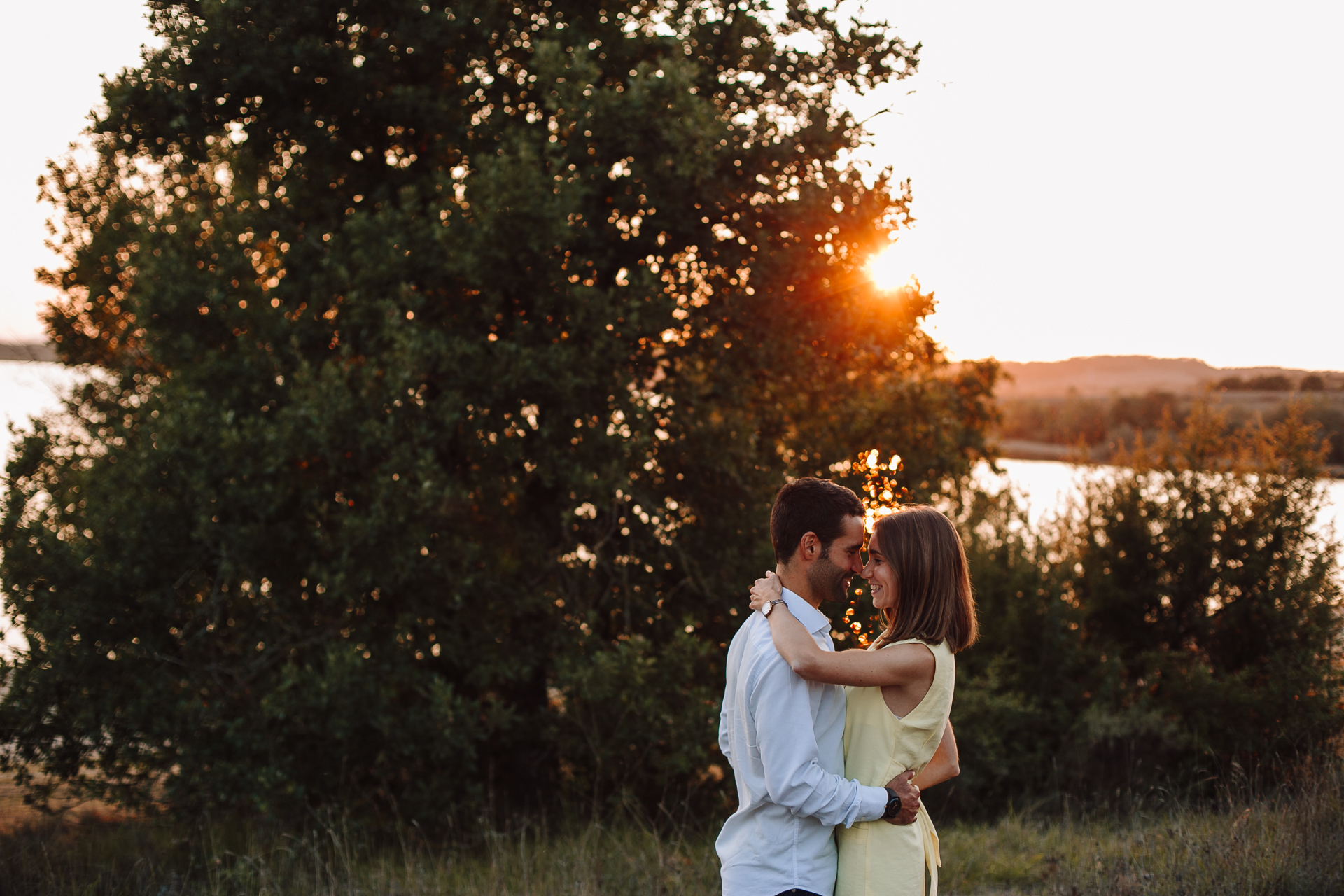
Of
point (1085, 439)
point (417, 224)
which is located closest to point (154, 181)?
point (417, 224)

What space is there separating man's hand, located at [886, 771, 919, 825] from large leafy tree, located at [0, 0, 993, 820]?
209 inches

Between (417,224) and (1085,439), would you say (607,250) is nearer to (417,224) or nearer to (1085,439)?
(417,224)

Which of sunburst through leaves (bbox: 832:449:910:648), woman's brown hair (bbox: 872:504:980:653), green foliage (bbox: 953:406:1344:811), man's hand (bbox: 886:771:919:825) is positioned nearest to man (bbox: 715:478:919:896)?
man's hand (bbox: 886:771:919:825)

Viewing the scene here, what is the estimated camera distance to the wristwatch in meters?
2.62

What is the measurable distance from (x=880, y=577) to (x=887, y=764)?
21.5 inches

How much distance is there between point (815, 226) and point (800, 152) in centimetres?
68

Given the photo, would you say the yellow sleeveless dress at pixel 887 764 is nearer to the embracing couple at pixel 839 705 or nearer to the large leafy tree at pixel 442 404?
the embracing couple at pixel 839 705

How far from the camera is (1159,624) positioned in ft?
41.7

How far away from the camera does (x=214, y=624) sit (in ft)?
27.0

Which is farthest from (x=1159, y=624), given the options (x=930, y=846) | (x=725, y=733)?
(x=725, y=733)

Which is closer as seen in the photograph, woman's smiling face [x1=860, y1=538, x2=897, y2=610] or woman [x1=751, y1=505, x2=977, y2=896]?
woman [x1=751, y1=505, x2=977, y2=896]

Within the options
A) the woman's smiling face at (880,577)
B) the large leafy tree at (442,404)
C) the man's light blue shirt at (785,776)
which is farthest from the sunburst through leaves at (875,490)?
the large leafy tree at (442,404)

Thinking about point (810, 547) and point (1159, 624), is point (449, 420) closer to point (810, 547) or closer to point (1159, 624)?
point (810, 547)

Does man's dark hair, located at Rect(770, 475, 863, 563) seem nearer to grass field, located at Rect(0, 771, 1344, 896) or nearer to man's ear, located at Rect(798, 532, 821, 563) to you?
man's ear, located at Rect(798, 532, 821, 563)
